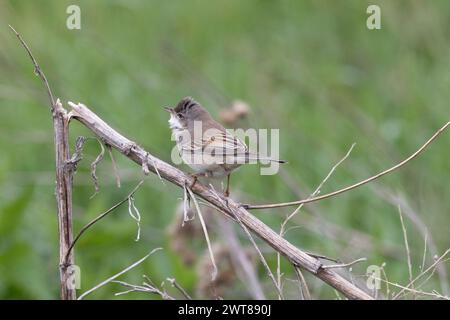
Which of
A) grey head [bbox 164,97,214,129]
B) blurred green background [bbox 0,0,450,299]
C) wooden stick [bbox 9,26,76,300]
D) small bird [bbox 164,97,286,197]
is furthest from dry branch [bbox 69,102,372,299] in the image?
blurred green background [bbox 0,0,450,299]

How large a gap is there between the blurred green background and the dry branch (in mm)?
2080

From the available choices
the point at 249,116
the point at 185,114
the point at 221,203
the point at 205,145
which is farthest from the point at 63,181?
the point at 249,116

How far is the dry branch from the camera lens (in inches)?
120

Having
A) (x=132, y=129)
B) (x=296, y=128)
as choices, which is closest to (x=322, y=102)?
(x=296, y=128)

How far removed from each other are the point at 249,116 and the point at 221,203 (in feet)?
11.1

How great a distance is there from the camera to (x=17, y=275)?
229 inches

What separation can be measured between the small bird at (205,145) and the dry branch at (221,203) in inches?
22.0

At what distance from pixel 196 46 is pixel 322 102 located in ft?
6.35

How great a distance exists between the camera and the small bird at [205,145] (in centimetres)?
411

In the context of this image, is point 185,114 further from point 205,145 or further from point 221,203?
point 221,203

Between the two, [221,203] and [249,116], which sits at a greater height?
[249,116]

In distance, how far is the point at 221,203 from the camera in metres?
3.25

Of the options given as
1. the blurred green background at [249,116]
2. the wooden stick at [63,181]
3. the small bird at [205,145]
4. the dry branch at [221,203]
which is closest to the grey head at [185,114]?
the small bird at [205,145]

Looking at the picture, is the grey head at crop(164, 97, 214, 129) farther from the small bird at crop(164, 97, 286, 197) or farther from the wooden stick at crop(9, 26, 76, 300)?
the wooden stick at crop(9, 26, 76, 300)
